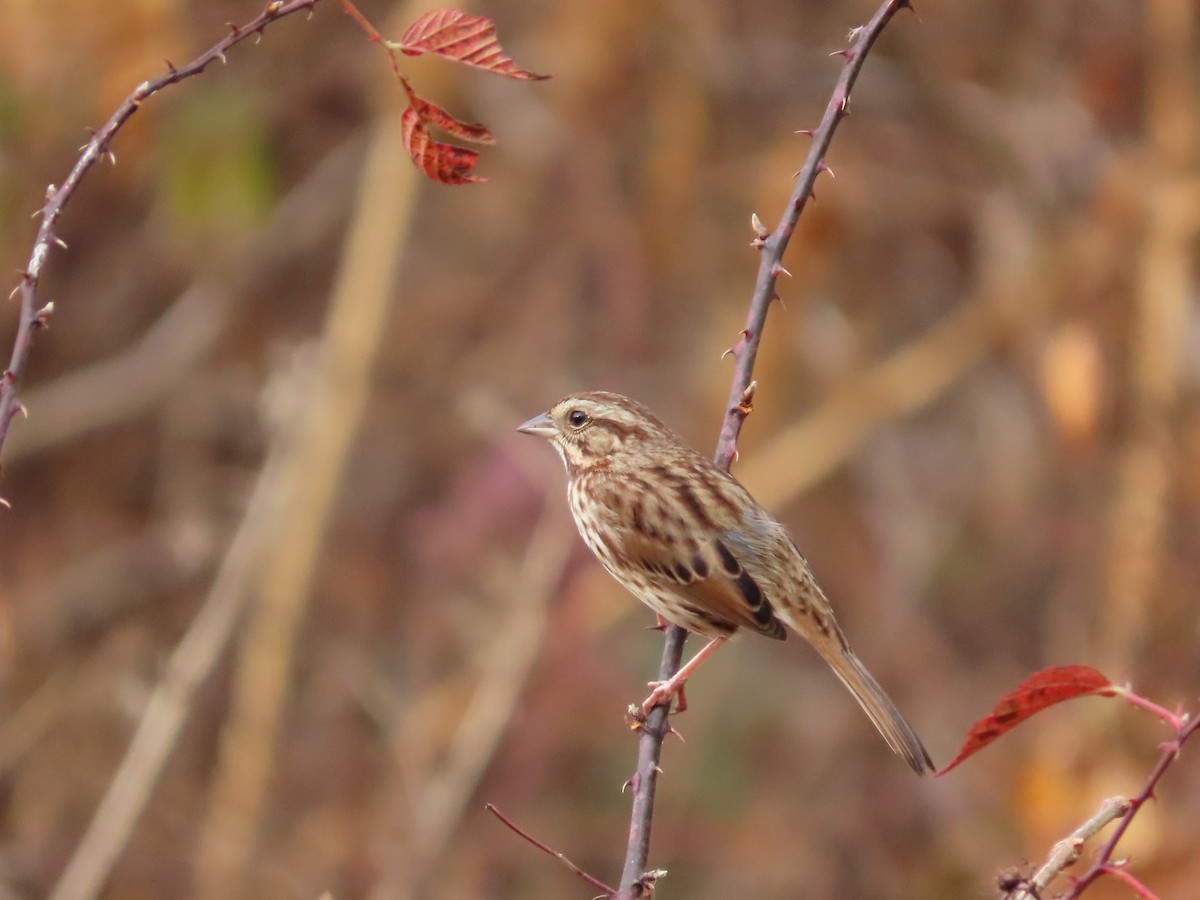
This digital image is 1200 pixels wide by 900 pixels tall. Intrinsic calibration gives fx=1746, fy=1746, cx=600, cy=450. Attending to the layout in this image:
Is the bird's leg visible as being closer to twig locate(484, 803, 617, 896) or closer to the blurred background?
twig locate(484, 803, 617, 896)

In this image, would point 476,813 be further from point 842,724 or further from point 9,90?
point 9,90

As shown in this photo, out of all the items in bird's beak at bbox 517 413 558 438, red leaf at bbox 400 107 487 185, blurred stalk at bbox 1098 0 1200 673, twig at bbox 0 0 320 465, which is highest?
blurred stalk at bbox 1098 0 1200 673

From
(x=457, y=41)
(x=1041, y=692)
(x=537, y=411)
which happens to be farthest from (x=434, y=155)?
(x=537, y=411)

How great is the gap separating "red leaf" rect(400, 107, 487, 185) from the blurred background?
11.2 feet

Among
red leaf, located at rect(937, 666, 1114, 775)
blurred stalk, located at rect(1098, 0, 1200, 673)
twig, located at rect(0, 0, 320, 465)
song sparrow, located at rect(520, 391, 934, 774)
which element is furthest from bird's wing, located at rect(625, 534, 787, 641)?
blurred stalk, located at rect(1098, 0, 1200, 673)

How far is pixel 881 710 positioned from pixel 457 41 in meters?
2.41

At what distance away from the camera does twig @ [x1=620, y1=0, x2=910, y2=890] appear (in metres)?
2.81

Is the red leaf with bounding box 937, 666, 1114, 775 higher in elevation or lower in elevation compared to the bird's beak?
lower

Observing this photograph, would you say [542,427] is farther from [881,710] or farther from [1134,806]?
[1134,806]

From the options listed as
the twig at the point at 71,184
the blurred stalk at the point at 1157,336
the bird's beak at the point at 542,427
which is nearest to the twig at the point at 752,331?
the twig at the point at 71,184

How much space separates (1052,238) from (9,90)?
4.28 m

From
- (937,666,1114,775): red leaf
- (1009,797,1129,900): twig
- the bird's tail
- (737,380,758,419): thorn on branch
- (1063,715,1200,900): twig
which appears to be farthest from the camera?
the bird's tail

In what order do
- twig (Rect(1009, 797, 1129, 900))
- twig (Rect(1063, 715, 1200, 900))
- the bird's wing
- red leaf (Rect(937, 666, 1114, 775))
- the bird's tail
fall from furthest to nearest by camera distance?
the bird's wing → the bird's tail → red leaf (Rect(937, 666, 1114, 775)) → twig (Rect(1009, 797, 1129, 900)) → twig (Rect(1063, 715, 1200, 900))

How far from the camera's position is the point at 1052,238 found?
7.50 meters
